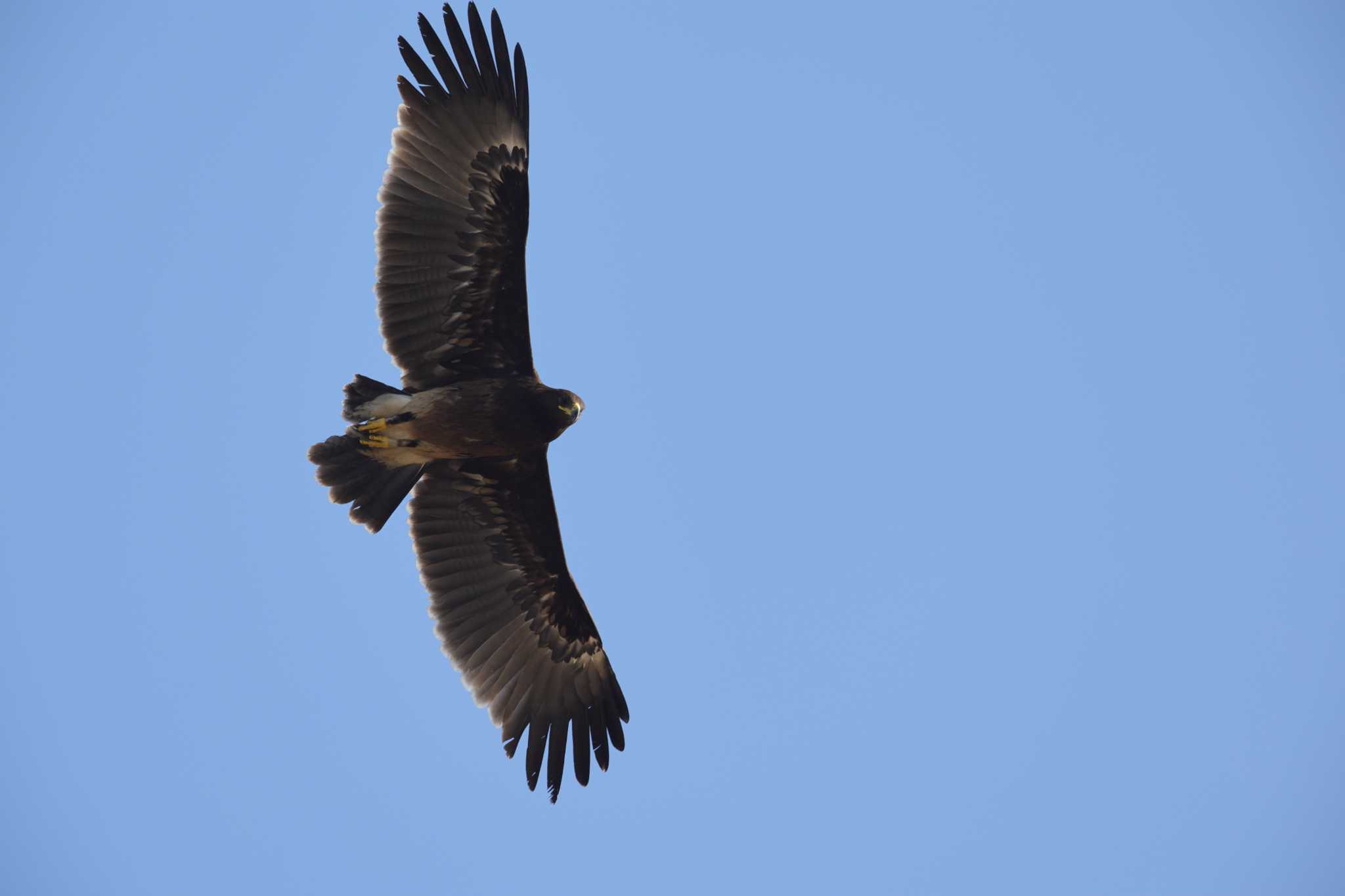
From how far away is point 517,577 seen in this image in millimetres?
10109

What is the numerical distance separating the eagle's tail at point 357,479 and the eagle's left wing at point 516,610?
1.47 ft

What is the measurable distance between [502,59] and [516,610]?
4.21m

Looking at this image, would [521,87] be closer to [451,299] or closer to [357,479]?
[451,299]

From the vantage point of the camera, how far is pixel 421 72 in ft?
29.3

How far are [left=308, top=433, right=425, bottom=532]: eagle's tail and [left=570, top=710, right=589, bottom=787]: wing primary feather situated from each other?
7.17 feet

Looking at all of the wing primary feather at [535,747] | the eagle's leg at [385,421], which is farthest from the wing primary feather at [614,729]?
the eagle's leg at [385,421]

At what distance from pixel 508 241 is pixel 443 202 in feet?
1.72

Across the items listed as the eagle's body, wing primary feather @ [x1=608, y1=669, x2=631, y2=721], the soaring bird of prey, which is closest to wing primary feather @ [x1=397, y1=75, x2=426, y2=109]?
the soaring bird of prey

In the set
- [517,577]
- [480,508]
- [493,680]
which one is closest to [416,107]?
[480,508]

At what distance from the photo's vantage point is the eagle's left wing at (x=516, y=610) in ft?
32.1

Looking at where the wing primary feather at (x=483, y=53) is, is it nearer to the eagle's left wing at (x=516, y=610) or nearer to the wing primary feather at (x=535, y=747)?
the eagle's left wing at (x=516, y=610)

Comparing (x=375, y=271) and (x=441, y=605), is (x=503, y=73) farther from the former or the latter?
(x=441, y=605)

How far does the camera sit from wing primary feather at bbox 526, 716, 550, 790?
31.8ft

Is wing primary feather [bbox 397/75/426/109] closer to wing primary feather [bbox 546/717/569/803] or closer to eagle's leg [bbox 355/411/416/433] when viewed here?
eagle's leg [bbox 355/411/416/433]
